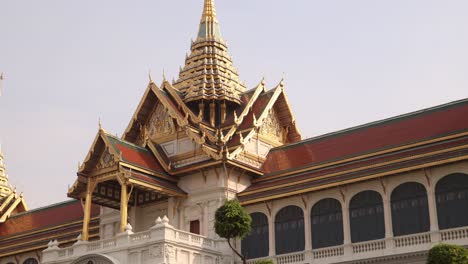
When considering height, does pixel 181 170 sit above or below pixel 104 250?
above

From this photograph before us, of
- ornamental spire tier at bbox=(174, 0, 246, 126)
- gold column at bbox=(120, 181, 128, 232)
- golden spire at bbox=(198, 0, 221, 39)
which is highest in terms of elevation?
golden spire at bbox=(198, 0, 221, 39)

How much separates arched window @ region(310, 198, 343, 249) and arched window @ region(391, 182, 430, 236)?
253cm

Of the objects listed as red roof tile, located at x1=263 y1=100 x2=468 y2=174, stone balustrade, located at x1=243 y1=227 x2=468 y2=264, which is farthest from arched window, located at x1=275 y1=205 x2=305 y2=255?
red roof tile, located at x1=263 y1=100 x2=468 y2=174

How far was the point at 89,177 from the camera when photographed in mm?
36875

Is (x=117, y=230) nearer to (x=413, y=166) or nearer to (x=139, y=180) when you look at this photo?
(x=139, y=180)

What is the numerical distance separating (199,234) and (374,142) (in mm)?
9084

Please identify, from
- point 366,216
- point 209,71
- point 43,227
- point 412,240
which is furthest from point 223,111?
point 412,240

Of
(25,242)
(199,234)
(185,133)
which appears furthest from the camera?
(25,242)

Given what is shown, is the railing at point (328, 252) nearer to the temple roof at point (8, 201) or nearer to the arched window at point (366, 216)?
the arched window at point (366, 216)

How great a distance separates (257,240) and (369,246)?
19.0 ft

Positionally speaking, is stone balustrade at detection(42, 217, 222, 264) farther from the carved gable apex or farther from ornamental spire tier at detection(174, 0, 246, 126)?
ornamental spire tier at detection(174, 0, 246, 126)

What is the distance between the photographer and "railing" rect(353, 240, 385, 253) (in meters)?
31.0

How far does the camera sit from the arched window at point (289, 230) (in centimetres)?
3384

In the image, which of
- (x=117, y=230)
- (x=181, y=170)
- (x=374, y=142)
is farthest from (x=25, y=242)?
(x=374, y=142)
